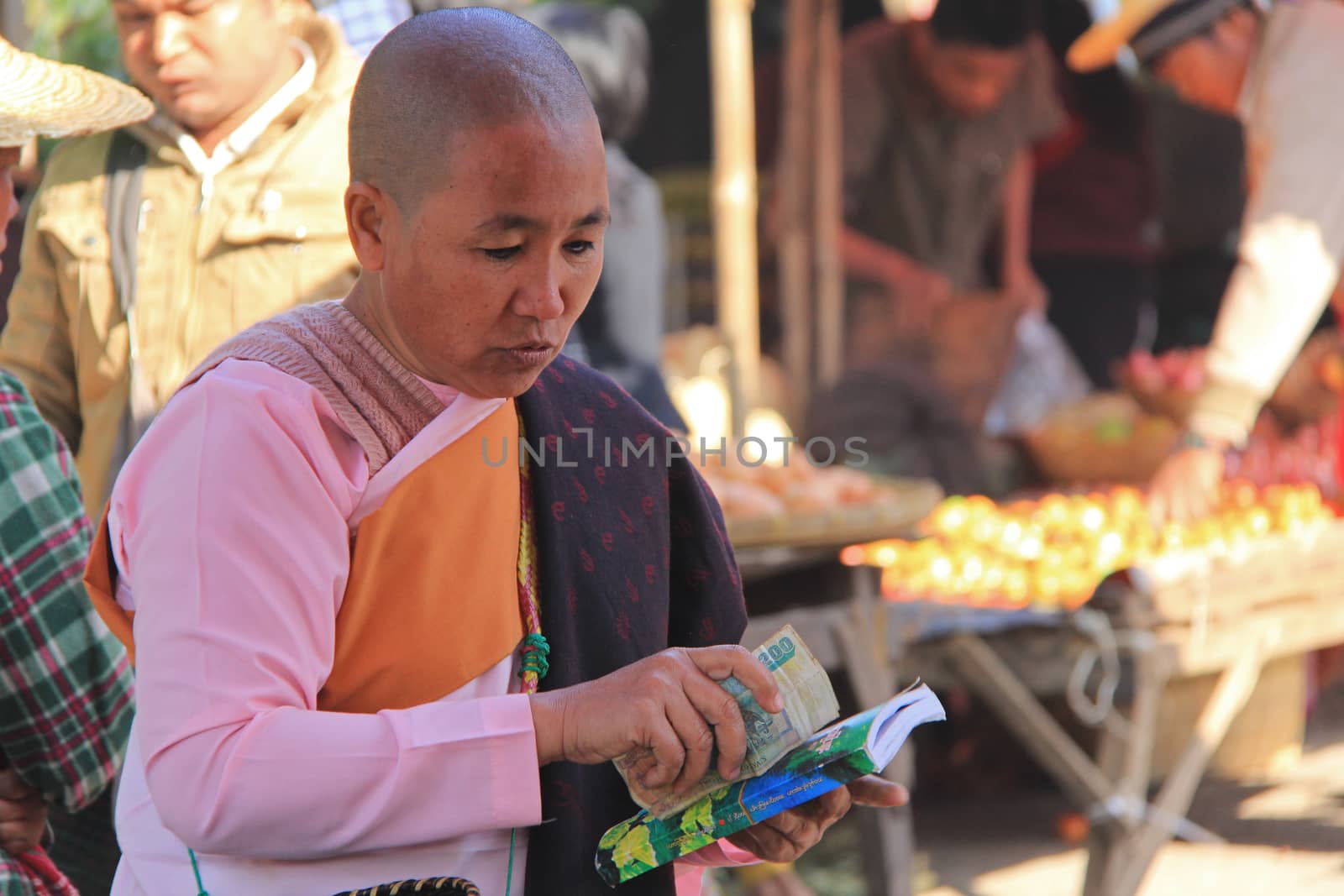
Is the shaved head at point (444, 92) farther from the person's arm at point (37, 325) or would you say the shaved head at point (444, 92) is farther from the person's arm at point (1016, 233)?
the person's arm at point (1016, 233)

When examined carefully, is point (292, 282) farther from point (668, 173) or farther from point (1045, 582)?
point (668, 173)

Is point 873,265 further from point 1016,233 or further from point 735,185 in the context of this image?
point 735,185

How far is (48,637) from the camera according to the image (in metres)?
1.77

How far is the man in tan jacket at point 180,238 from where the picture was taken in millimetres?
2320

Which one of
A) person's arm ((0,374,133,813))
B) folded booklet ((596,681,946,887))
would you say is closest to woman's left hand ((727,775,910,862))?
folded booklet ((596,681,946,887))

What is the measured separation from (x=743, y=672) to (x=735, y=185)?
4822 millimetres

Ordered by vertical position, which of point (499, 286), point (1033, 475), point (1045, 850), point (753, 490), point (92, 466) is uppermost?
point (499, 286)

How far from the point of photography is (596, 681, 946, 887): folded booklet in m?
1.09

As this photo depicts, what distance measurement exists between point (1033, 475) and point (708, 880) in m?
3.39

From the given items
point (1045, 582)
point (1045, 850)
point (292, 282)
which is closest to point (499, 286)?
point (292, 282)

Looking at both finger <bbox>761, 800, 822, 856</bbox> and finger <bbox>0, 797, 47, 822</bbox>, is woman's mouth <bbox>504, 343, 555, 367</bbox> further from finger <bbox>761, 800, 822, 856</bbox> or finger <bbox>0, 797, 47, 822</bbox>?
finger <bbox>0, 797, 47, 822</bbox>

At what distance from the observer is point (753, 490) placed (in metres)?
3.45

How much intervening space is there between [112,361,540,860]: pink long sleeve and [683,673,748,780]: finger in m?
0.14

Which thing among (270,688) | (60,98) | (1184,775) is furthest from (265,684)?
(1184,775)
